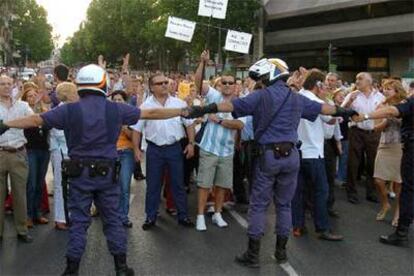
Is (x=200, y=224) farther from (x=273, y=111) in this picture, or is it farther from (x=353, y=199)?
(x=353, y=199)

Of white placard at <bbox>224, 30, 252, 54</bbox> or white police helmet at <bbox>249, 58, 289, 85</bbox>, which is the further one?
white placard at <bbox>224, 30, 252, 54</bbox>

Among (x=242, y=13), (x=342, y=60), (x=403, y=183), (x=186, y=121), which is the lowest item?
(x=403, y=183)

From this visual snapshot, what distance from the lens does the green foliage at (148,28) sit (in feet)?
123

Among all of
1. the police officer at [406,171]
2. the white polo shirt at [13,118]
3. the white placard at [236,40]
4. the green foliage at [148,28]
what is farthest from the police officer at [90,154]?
the green foliage at [148,28]

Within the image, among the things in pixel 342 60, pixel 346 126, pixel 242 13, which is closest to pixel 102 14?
pixel 242 13

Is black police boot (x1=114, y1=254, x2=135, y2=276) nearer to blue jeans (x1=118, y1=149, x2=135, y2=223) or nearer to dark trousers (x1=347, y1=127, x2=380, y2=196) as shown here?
blue jeans (x1=118, y1=149, x2=135, y2=223)

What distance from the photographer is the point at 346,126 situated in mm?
9969

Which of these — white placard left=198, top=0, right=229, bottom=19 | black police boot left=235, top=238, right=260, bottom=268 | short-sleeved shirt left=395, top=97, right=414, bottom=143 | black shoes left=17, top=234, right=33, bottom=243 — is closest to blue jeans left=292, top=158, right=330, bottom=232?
short-sleeved shirt left=395, top=97, right=414, bottom=143

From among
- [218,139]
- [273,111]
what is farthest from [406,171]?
[218,139]

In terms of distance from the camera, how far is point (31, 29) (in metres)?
101

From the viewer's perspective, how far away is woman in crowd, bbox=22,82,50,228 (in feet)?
24.4

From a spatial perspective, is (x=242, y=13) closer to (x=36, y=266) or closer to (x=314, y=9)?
(x=314, y=9)

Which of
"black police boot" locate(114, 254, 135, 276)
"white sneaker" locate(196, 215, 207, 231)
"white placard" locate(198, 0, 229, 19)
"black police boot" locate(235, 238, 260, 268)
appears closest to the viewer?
"black police boot" locate(114, 254, 135, 276)

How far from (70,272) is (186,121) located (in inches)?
115
